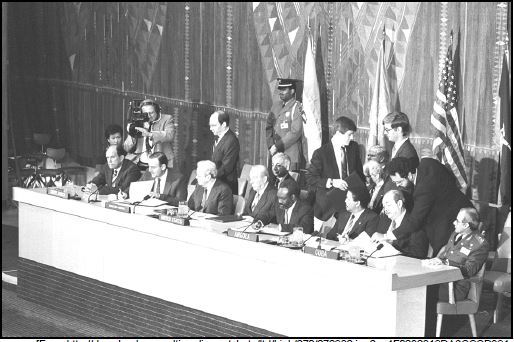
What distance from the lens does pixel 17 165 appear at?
14148 mm

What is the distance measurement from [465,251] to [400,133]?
168 centimetres

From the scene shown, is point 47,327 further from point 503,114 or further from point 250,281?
point 503,114

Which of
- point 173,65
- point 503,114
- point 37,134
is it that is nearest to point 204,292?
point 503,114

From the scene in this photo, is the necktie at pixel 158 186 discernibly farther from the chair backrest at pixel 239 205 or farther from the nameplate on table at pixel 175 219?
the nameplate on table at pixel 175 219

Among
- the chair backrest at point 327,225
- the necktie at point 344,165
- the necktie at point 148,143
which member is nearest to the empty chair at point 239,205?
the chair backrest at point 327,225

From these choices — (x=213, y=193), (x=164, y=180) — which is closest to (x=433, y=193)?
(x=213, y=193)

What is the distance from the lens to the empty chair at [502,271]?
322 inches

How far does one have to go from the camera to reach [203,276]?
7.91 meters

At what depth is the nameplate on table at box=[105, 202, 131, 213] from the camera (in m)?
8.55

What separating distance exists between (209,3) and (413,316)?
620cm

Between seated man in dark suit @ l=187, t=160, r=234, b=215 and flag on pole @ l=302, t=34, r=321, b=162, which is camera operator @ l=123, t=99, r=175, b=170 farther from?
seated man in dark suit @ l=187, t=160, r=234, b=215

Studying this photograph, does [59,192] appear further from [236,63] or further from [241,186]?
[236,63]

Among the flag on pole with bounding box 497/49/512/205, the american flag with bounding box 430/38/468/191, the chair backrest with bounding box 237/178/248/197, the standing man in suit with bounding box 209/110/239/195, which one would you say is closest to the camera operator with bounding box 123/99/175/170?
the standing man in suit with bounding box 209/110/239/195

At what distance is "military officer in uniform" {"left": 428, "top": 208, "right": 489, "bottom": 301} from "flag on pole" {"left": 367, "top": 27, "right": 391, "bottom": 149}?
2.51 meters
